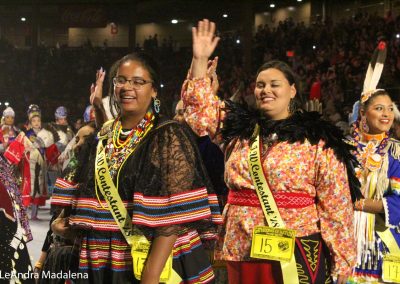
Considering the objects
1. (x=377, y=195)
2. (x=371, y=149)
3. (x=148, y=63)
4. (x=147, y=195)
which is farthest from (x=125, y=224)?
(x=371, y=149)

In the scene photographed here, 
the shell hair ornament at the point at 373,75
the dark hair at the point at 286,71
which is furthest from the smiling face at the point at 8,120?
the dark hair at the point at 286,71

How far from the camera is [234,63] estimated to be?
2098 cm

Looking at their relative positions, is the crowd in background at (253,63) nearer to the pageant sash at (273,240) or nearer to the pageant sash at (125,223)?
the pageant sash at (273,240)

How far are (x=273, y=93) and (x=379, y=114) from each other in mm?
1333

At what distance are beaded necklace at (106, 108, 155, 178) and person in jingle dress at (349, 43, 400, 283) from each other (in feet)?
6.66

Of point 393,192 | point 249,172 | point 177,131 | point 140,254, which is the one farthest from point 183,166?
point 393,192

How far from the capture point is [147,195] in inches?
112

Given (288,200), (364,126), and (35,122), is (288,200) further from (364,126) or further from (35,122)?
(35,122)

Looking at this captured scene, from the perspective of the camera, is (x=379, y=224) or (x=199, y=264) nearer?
(x=199, y=264)

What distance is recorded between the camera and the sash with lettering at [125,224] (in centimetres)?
284

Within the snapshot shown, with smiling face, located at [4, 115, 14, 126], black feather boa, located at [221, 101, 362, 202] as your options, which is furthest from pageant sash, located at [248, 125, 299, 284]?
smiling face, located at [4, 115, 14, 126]

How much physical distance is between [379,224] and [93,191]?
242 cm

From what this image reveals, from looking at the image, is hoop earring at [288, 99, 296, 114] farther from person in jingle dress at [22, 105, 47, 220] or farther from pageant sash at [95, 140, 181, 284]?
person in jingle dress at [22, 105, 47, 220]

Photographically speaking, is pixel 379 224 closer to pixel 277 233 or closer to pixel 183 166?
pixel 277 233
